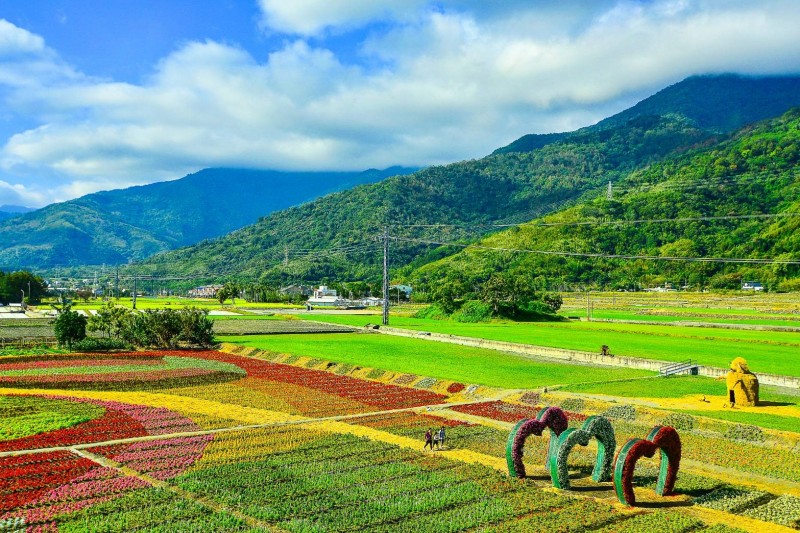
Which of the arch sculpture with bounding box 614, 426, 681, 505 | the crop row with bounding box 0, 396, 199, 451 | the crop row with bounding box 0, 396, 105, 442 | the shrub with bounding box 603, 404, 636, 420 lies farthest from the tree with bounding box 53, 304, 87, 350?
the arch sculpture with bounding box 614, 426, 681, 505

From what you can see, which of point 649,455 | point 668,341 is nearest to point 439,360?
point 668,341

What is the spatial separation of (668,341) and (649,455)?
46.1m

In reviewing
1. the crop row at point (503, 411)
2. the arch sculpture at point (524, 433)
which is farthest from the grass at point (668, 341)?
the arch sculpture at point (524, 433)

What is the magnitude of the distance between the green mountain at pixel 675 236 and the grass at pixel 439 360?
56.9 m

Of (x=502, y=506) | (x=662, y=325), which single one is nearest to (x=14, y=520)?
(x=502, y=506)

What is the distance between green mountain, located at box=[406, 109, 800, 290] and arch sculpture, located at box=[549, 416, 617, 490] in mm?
98497

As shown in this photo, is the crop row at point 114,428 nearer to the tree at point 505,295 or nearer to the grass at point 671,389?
the grass at point 671,389

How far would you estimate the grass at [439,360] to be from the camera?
41.8 meters

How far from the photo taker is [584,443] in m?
20.9

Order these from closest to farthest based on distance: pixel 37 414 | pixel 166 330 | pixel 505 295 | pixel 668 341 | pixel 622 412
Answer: pixel 37 414 < pixel 622 412 < pixel 166 330 < pixel 668 341 < pixel 505 295

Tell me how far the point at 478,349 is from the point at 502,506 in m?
42.5

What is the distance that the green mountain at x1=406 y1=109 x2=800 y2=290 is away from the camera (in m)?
125

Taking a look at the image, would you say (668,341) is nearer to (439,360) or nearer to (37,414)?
(439,360)

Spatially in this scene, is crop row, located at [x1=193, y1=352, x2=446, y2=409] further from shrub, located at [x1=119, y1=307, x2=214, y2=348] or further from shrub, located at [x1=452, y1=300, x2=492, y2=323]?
shrub, located at [x1=452, y1=300, x2=492, y2=323]
